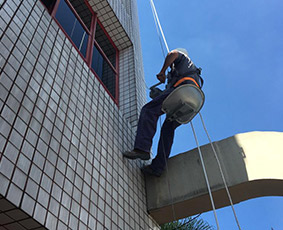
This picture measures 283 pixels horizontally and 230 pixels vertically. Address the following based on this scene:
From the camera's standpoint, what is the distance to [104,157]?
362cm

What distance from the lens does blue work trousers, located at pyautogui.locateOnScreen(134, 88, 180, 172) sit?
417 cm

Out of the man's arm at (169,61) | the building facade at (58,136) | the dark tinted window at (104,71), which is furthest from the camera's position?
the dark tinted window at (104,71)

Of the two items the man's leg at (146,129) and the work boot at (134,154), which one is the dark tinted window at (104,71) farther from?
the work boot at (134,154)

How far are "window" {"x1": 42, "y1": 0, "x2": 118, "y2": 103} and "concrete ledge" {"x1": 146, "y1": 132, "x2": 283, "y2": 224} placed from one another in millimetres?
1623

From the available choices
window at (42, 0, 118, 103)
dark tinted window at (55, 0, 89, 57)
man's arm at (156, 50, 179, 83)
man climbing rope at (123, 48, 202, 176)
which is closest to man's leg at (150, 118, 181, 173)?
man climbing rope at (123, 48, 202, 176)

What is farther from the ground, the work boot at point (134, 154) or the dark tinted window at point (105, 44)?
the dark tinted window at point (105, 44)

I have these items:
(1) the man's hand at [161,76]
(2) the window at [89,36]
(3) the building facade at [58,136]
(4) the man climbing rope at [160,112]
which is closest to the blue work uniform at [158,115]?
(4) the man climbing rope at [160,112]

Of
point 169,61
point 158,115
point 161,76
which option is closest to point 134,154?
point 158,115

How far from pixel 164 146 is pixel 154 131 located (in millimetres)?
466

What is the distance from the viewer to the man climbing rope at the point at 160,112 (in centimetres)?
414

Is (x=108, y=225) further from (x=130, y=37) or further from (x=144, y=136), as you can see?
(x=130, y=37)

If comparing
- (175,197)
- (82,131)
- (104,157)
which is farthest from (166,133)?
(82,131)

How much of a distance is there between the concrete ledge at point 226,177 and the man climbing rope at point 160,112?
0.19m

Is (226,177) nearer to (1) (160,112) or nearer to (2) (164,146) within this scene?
(2) (164,146)
